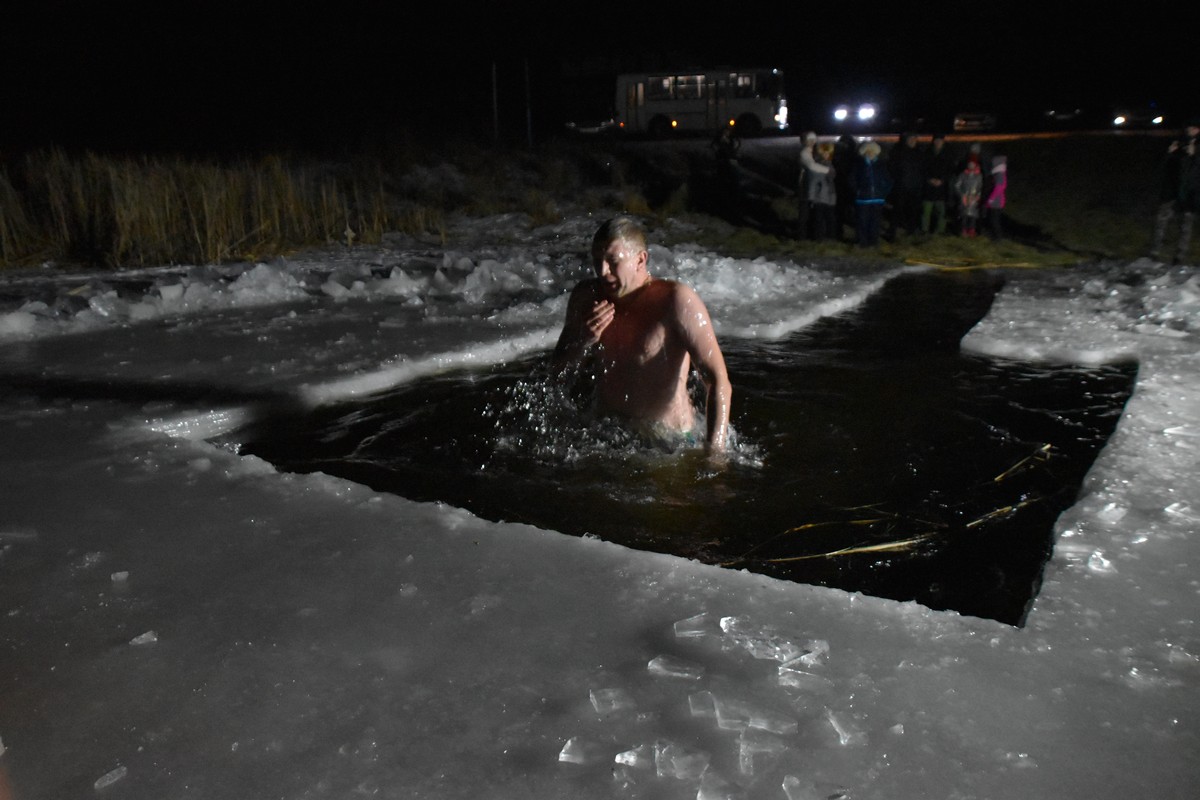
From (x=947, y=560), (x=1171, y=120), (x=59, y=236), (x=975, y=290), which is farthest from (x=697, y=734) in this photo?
(x=1171, y=120)

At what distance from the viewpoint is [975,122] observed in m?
23.0

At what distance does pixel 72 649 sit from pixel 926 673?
1.98 metres

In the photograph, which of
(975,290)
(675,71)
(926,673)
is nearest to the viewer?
(926,673)

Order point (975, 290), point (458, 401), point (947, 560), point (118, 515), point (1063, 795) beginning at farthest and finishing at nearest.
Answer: point (975, 290) < point (458, 401) < point (947, 560) < point (118, 515) < point (1063, 795)

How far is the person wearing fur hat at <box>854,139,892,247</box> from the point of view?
11352 mm

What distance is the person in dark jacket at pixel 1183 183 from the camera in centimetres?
998

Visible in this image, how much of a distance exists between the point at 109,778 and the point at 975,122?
81.2 feet

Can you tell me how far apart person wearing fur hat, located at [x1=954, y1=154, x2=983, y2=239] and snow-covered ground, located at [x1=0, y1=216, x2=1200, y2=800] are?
8.99 meters

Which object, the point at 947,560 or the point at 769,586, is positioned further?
the point at 947,560

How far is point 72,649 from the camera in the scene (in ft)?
7.30

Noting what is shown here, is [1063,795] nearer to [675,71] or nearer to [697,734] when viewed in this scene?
[697,734]

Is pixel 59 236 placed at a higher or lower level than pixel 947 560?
higher

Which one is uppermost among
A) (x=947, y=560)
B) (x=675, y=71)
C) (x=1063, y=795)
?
(x=675, y=71)

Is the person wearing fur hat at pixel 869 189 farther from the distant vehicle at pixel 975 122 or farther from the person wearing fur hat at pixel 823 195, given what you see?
the distant vehicle at pixel 975 122
